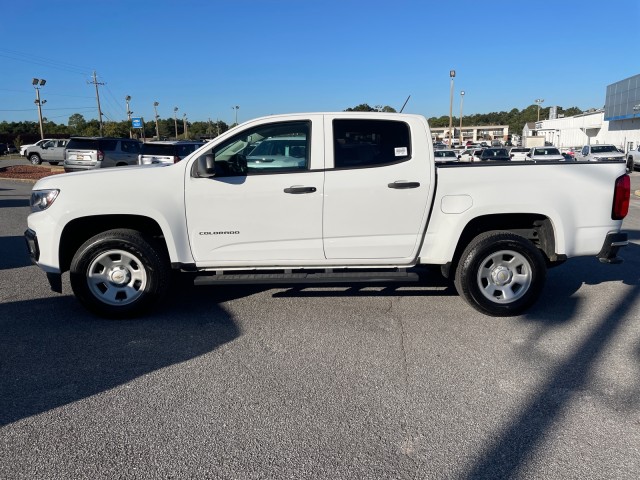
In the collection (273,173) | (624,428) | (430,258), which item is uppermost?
(273,173)

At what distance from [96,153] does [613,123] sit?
179 ft

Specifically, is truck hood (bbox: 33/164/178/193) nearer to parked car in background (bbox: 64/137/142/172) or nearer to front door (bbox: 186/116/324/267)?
front door (bbox: 186/116/324/267)

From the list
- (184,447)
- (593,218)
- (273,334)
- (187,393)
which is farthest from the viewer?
(593,218)

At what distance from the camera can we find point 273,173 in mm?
4965

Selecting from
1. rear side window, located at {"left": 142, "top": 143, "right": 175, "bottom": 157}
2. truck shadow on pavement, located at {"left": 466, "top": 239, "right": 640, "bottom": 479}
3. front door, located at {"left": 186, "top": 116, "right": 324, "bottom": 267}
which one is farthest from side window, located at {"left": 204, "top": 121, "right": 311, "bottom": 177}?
rear side window, located at {"left": 142, "top": 143, "right": 175, "bottom": 157}

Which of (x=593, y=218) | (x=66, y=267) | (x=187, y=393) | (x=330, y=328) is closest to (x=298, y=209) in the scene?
(x=330, y=328)

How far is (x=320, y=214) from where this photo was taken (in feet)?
16.3

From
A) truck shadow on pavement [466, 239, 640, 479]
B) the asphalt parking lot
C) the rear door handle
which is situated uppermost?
the rear door handle

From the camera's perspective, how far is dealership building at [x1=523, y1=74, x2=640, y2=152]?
48406mm

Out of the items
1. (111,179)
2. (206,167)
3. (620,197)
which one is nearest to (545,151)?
(620,197)

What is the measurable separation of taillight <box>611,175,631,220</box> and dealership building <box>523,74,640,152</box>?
41977 mm

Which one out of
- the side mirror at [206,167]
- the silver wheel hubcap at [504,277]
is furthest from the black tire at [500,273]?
the side mirror at [206,167]

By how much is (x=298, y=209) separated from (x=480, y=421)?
2507 mm

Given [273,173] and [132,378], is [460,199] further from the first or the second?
[132,378]
